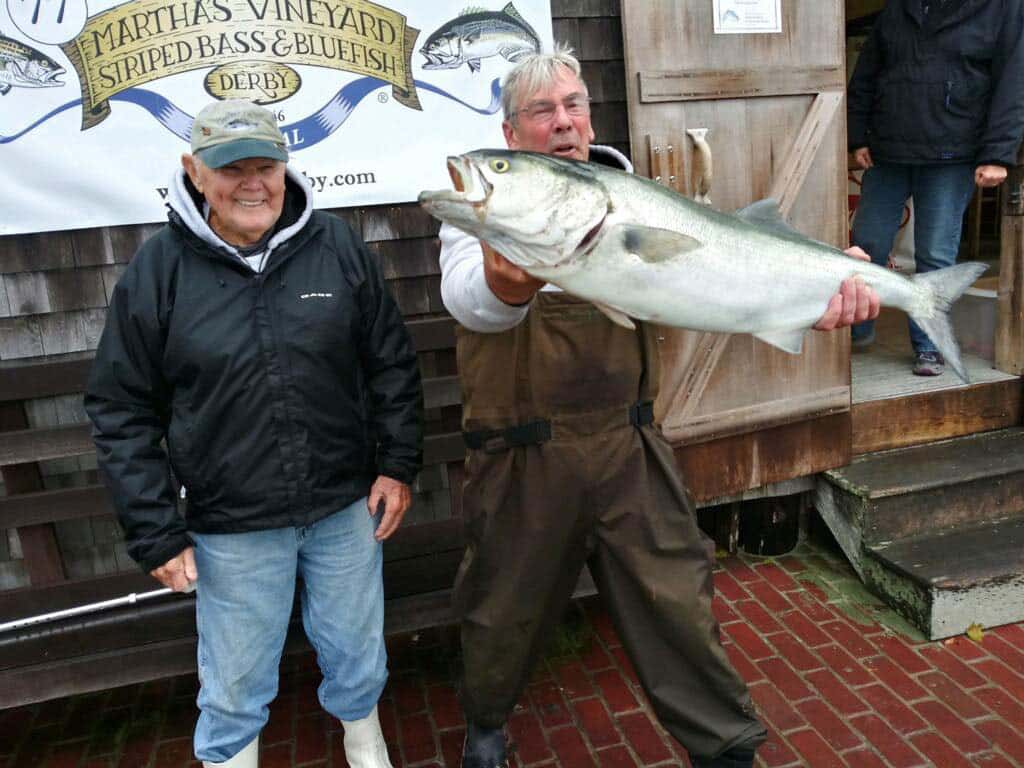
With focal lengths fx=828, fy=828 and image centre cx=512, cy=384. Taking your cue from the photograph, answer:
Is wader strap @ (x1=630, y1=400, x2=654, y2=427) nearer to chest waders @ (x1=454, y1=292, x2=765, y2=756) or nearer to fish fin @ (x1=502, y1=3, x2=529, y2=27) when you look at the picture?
chest waders @ (x1=454, y1=292, x2=765, y2=756)

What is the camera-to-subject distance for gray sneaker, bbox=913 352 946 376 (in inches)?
185

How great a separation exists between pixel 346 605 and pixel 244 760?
590 mm

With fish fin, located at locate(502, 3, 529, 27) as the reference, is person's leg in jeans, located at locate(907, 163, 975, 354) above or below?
below

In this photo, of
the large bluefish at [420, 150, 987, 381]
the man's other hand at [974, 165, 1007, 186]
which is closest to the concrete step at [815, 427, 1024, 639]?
the man's other hand at [974, 165, 1007, 186]

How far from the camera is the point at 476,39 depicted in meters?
3.66

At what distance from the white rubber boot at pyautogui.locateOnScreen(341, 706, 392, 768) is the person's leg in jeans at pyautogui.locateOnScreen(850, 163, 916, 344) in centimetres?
375

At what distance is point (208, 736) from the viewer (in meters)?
2.57

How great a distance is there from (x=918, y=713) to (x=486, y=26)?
10.9 ft

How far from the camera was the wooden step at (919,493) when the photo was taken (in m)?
4.10

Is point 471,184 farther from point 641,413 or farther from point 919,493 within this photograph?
point 919,493

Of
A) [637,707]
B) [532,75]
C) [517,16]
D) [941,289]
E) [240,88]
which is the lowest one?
[637,707]

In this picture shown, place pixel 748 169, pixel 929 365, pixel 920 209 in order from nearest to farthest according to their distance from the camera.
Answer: pixel 748 169 < pixel 920 209 < pixel 929 365

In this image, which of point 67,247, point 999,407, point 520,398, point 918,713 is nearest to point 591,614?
point 918,713

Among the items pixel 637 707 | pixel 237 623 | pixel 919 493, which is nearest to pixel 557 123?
pixel 237 623
